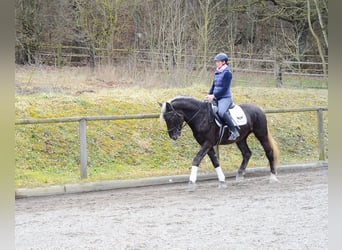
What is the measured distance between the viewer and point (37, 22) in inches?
476

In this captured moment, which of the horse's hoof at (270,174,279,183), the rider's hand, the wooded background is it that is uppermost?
the wooded background

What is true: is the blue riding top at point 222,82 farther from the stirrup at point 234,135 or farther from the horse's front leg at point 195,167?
the horse's front leg at point 195,167

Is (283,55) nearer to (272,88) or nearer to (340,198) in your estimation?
(272,88)

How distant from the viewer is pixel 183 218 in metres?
4.43

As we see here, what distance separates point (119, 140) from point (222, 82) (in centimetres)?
187

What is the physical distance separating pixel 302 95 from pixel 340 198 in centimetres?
929

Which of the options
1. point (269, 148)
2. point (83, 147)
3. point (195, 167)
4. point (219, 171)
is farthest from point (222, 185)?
point (83, 147)

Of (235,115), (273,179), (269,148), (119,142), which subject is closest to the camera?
(235,115)

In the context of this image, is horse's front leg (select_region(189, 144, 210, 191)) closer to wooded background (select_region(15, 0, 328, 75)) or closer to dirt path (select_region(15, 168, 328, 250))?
dirt path (select_region(15, 168, 328, 250))

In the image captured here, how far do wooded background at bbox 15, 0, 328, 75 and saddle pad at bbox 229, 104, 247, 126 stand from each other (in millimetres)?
4077

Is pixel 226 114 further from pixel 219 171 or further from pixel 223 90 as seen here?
pixel 219 171

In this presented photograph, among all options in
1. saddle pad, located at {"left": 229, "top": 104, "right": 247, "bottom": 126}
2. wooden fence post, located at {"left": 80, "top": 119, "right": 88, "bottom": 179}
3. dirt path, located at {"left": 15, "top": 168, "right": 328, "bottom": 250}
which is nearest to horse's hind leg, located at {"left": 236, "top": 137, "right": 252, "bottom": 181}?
dirt path, located at {"left": 15, "top": 168, "right": 328, "bottom": 250}

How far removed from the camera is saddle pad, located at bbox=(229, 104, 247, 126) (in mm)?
6073

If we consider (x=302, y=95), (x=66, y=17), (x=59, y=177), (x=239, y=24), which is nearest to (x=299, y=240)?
(x=59, y=177)
